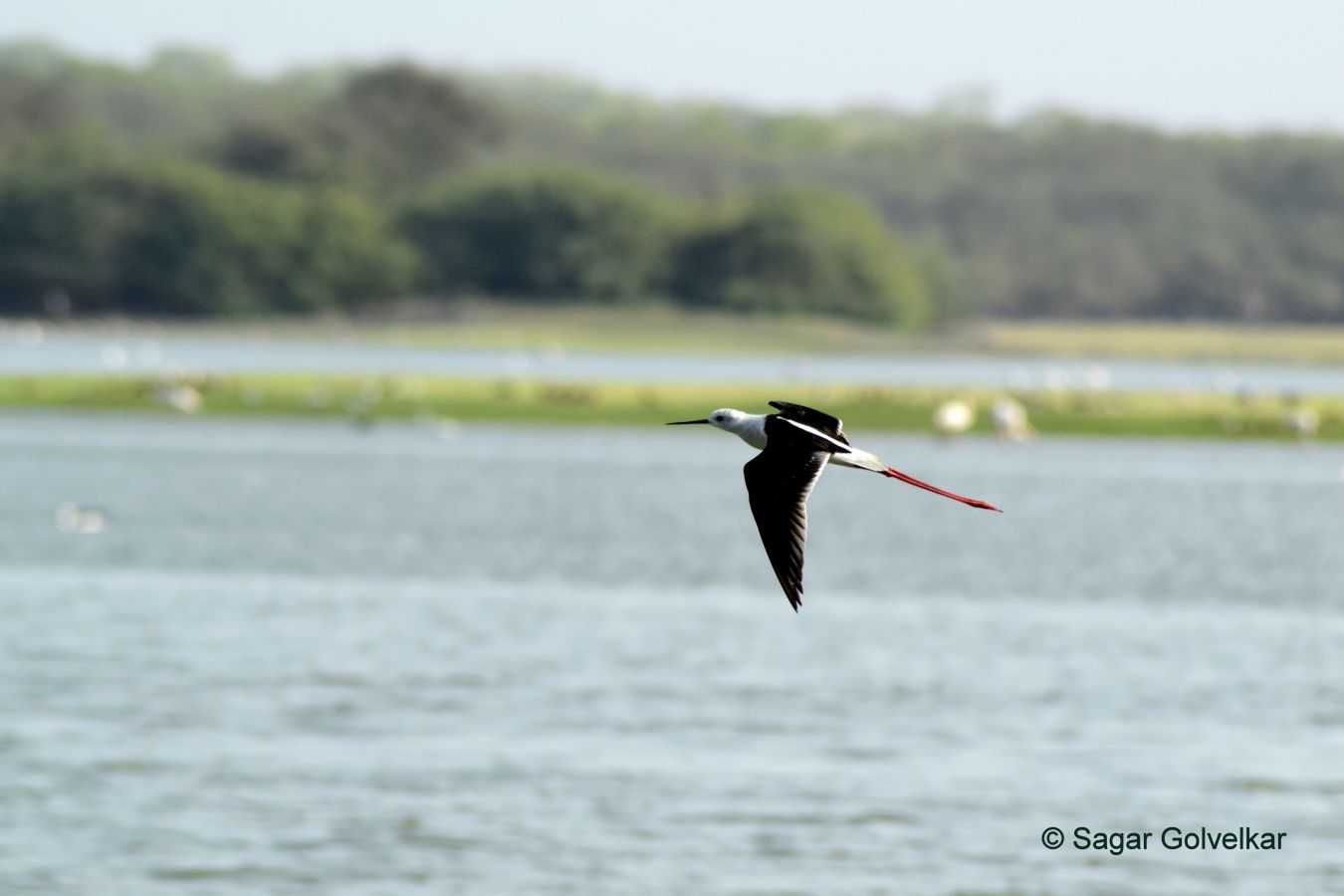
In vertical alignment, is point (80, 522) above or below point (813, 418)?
below

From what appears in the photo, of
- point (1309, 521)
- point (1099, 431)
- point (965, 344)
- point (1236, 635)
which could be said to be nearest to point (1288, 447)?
point (1099, 431)

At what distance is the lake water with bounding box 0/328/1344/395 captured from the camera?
95.8 meters

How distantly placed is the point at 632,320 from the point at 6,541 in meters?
117

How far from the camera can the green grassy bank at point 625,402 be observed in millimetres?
68312

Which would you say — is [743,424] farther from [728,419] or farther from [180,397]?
[180,397]

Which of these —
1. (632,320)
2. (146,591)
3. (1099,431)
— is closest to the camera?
(146,591)

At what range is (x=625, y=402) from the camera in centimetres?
7162

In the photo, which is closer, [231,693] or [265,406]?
[231,693]

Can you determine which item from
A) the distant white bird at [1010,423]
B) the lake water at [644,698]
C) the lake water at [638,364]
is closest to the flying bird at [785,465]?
the lake water at [644,698]

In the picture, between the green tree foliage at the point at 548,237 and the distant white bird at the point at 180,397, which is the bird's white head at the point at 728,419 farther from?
the green tree foliage at the point at 548,237

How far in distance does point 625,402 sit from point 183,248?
10557cm

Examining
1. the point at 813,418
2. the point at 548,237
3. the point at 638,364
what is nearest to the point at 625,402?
the point at 638,364

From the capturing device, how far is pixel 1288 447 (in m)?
71.5

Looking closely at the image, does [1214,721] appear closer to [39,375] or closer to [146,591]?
[146,591]
